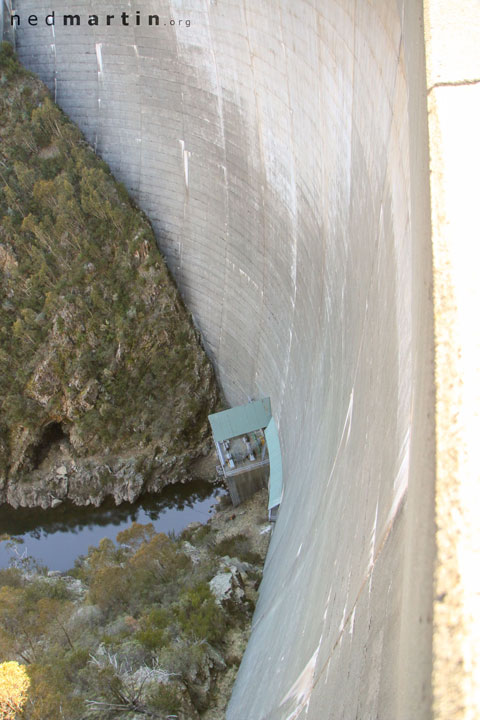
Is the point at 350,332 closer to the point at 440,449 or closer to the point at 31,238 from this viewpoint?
the point at 440,449

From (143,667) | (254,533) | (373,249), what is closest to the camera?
(373,249)

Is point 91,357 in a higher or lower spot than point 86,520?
higher

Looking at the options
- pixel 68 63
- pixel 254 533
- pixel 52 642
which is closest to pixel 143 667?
pixel 52 642

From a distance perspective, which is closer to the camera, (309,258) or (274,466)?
(309,258)

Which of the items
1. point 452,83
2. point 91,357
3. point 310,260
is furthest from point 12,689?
point 91,357

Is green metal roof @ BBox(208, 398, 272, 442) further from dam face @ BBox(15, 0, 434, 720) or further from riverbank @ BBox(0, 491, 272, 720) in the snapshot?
riverbank @ BBox(0, 491, 272, 720)

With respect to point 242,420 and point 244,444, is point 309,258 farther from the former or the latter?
point 244,444
